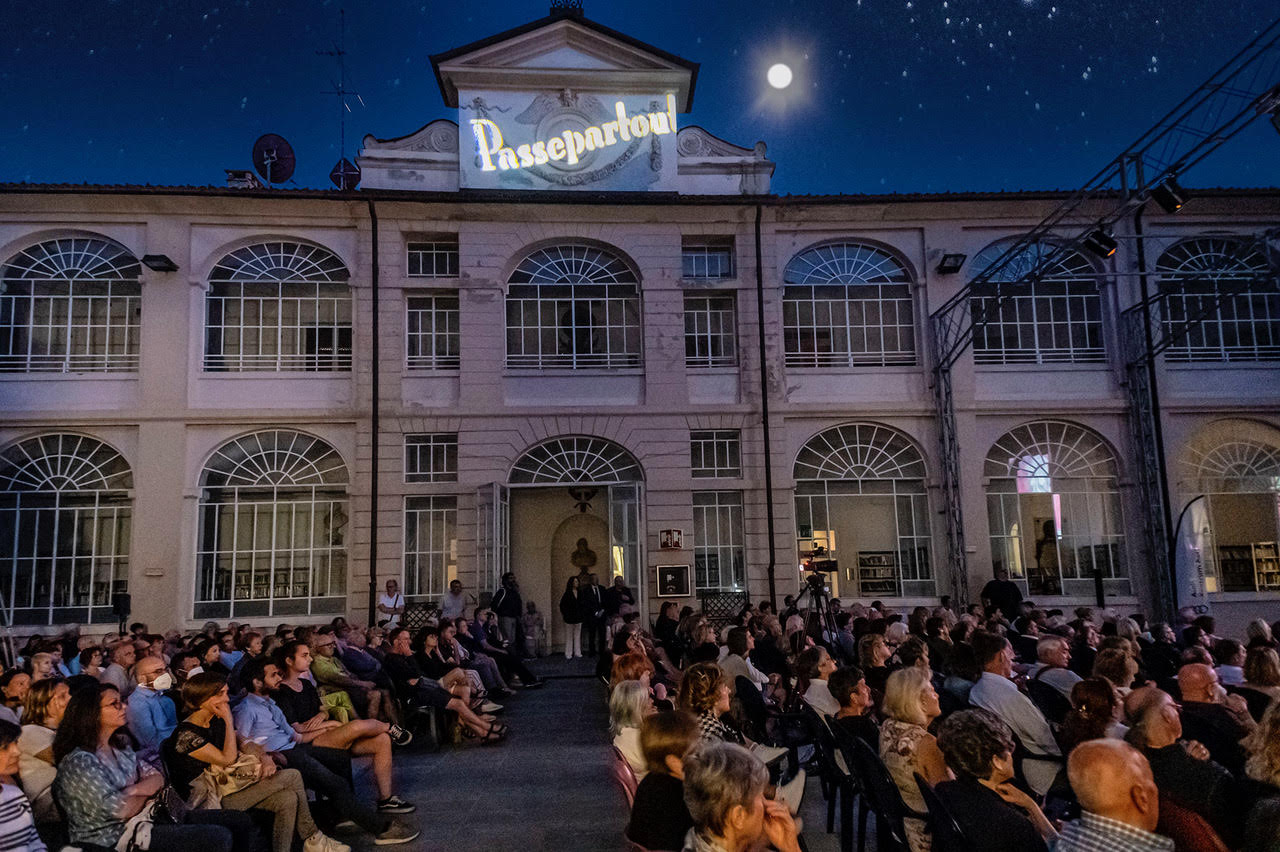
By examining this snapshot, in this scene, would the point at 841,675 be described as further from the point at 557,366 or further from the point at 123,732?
the point at 557,366

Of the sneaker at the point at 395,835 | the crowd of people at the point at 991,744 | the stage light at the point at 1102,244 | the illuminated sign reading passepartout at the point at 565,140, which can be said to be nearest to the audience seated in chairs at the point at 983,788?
the crowd of people at the point at 991,744

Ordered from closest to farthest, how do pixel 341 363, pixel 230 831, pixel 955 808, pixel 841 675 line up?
pixel 955 808
pixel 230 831
pixel 841 675
pixel 341 363

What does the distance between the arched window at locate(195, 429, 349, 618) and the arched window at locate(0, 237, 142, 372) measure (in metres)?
2.68

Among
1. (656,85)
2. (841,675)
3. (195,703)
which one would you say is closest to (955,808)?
(841,675)

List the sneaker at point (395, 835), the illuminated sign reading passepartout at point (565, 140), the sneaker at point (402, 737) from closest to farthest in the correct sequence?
the sneaker at point (395, 835), the sneaker at point (402, 737), the illuminated sign reading passepartout at point (565, 140)

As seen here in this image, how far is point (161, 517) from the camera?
15.2m

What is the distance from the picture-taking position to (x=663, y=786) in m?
3.64

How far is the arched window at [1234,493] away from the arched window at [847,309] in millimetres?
Answer: 5657

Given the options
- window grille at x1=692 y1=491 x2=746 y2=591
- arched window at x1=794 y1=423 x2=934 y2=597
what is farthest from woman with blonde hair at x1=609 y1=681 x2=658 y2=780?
arched window at x1=794 y1=423 x2=934 y2=597

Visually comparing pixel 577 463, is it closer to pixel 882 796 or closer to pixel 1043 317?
pixel 1043 317

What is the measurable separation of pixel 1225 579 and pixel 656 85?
14.1 m

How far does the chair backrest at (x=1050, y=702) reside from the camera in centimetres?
641

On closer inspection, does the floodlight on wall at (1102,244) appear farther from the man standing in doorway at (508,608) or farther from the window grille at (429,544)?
the window grille at (429,544)

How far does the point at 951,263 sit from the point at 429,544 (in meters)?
10.9
